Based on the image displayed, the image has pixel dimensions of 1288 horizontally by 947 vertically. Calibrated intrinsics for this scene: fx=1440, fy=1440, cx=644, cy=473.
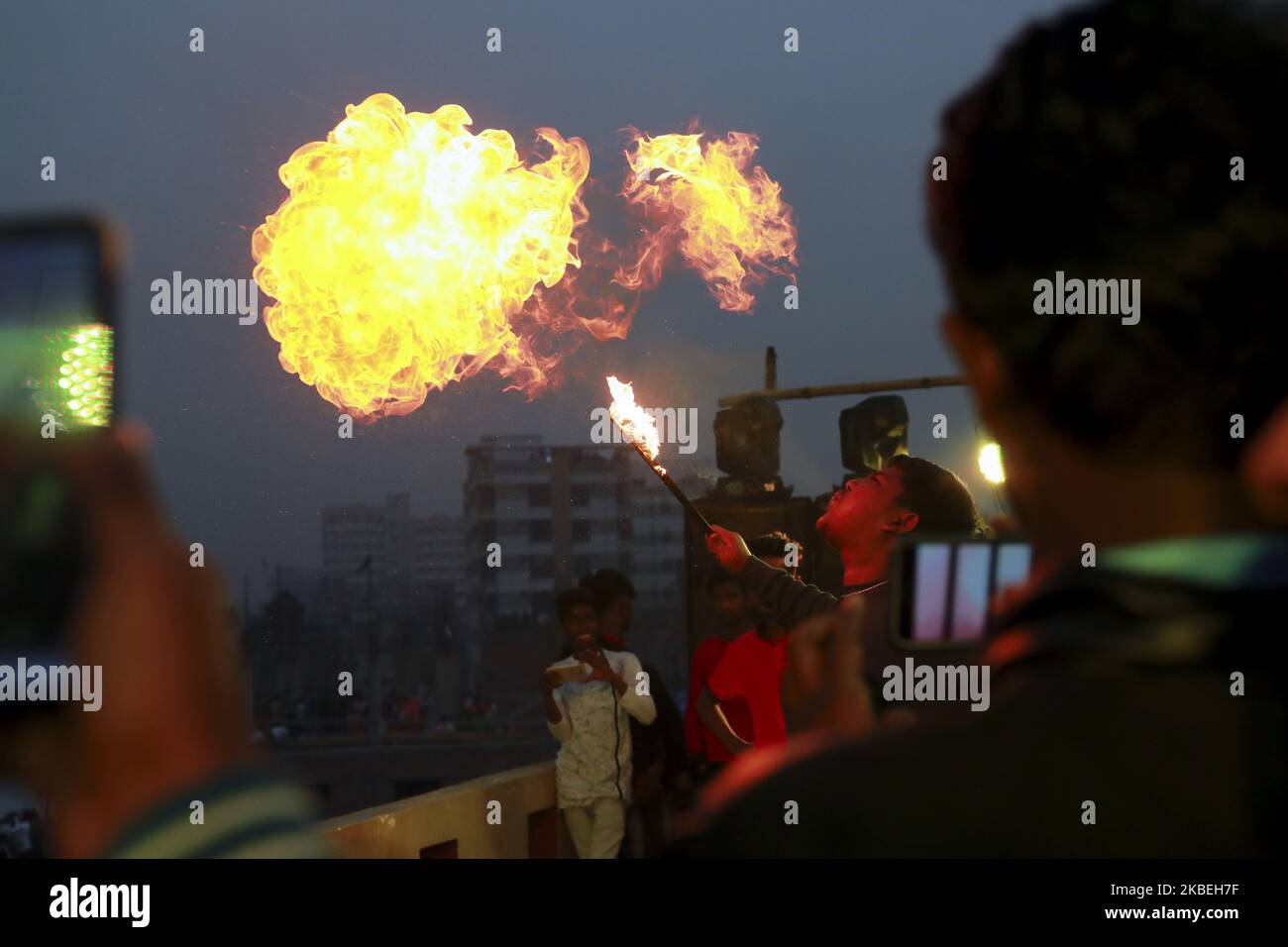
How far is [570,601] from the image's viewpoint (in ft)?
22.2

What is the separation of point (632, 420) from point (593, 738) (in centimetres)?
178

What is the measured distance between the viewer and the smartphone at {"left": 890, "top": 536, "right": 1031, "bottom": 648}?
1.29 m

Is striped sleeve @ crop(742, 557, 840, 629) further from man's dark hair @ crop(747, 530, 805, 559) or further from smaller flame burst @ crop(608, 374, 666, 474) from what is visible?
smaller flame burst @ crop(608, 374, 666, 474)

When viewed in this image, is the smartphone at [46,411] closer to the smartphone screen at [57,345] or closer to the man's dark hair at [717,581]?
the smartphone screen at [57,345]

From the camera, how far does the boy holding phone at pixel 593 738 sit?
655cm

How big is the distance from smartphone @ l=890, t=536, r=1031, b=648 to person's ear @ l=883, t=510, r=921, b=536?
405 cm

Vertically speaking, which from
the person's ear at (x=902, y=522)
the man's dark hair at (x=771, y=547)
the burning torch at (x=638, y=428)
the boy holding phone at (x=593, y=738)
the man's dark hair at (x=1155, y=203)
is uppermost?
the burning torch at (x=638, y=428)

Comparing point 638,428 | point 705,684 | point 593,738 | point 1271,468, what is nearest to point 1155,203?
point 1271,468

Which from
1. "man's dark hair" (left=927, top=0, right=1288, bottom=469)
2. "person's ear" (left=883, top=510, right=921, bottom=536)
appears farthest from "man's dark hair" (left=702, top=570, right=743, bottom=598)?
"man's dark hair" (left=927, top=0, right=1288, bottom=469)

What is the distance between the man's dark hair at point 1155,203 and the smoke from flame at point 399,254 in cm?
714

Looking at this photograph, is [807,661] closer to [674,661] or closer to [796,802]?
[796,802]

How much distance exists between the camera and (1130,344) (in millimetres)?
873

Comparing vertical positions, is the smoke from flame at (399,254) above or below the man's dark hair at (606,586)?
above

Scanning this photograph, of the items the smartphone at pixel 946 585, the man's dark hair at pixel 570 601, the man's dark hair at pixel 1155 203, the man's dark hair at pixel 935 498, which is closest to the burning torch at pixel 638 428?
the man's dark hair at pixel 570 601
